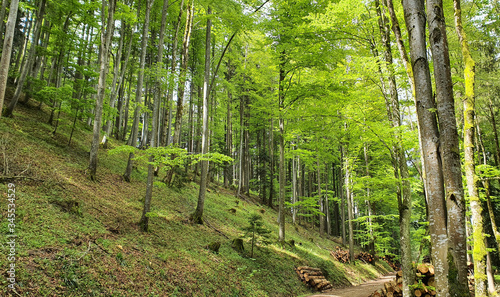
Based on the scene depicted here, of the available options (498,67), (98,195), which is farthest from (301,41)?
(498,67)

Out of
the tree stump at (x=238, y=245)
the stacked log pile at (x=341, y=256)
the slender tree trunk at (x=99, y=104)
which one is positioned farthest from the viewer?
the stacked log pile at (x=341, y=256)

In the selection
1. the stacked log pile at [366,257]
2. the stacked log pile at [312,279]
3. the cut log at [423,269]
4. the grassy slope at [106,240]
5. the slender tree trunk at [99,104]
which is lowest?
the stacked log pile at [366,257]

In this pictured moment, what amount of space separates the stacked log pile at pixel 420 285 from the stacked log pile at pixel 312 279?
7.44ft

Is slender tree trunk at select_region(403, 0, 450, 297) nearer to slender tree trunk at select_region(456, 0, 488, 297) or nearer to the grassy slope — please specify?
slender tree trunk at select_region(456, 0, 488, 297)

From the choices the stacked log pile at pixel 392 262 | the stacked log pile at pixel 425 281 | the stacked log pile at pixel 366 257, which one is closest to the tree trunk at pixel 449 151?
the stacked log pile at pixel 425 281

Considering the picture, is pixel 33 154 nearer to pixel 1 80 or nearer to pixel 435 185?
pixel 1 80

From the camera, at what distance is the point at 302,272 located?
9672mm

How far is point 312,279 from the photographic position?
9.45 meters

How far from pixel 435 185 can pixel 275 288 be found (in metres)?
6.86

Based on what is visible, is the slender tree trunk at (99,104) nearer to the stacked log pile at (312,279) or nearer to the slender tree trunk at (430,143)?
the stacked log pile at (312,279)

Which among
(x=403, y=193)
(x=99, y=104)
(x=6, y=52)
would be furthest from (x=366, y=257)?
(x=6, y=52)

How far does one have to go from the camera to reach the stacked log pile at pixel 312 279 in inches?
370

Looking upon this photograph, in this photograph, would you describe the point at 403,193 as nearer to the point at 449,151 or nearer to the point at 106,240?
the point at 449,151

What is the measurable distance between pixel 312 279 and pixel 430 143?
8544mm
